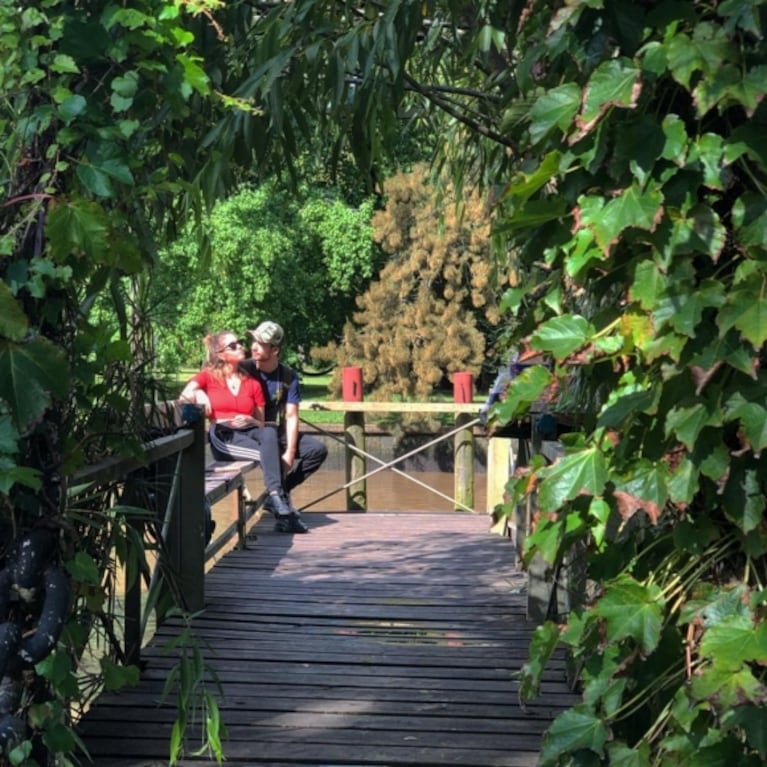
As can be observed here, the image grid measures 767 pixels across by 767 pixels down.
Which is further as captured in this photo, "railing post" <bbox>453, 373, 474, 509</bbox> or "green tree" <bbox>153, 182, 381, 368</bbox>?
"green tree" <bbox>153, 182, 381, 368</bbox>

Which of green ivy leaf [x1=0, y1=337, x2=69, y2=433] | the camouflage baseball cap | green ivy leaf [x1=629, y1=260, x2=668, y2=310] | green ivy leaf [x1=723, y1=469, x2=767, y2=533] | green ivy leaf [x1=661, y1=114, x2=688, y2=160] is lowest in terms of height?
the camouflage baseball cap

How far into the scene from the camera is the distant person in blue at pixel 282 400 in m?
7.84

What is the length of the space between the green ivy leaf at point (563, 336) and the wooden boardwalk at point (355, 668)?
1.85 m

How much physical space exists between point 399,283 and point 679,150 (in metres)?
22.3

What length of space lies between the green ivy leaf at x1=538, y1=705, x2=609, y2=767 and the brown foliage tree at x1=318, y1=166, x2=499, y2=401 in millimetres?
21148

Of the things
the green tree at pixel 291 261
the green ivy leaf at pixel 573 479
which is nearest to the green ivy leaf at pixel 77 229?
the green ivy leaf at pixel 573 479

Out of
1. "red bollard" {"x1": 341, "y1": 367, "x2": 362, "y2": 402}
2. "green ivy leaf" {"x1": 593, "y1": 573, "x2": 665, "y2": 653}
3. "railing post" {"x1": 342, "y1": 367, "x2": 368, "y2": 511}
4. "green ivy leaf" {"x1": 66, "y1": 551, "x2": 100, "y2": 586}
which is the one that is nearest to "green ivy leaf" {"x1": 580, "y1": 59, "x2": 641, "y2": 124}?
"green ivy leaf" {"x1": 593, "y1": 573, "x2": 665, "y2": 653}

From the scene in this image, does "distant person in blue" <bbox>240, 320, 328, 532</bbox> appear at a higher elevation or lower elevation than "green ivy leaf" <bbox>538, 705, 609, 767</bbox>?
lower

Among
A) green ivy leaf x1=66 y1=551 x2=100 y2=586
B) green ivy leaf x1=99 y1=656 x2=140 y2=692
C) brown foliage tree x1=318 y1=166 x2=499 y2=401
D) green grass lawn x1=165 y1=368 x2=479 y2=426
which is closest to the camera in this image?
green ivy leaf x1=66 y1=551 x2=100 y2=586

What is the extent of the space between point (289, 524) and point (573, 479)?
6.46 metres

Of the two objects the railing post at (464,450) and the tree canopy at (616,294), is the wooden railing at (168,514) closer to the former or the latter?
the tree canopy at (616,294)

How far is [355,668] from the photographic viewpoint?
15.1 feet

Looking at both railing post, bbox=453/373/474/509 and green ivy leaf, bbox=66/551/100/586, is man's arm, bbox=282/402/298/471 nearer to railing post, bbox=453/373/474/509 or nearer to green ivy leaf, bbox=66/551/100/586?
railing post, bbox=453/373/474/509

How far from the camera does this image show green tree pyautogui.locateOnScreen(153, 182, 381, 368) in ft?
81.7
